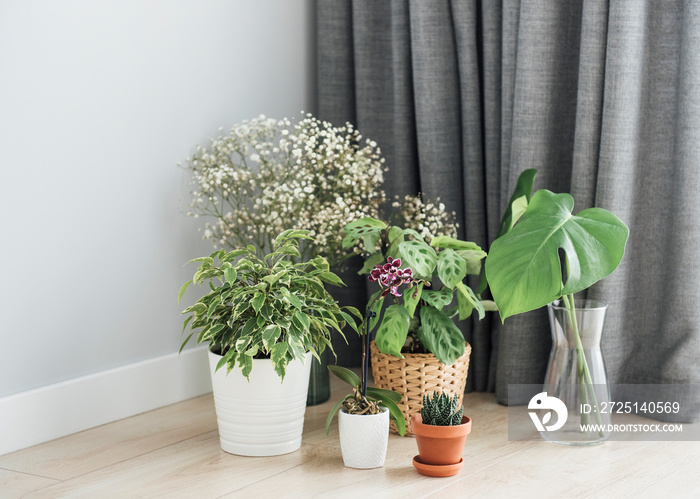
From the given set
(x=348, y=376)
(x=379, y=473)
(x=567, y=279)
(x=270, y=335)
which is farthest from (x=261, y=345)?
(x=567, y=279)

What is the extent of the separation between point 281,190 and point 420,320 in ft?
1.36

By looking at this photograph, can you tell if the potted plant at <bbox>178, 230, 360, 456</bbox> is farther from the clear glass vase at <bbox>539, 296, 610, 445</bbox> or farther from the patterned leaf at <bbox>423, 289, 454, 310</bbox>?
the clear glass vase at <bbox>539, 296, 610, 445</bbox>

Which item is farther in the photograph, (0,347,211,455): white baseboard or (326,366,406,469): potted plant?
(0,347,211,455): white baseboard

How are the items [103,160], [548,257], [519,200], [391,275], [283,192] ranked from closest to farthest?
[548,257]
[391,275]
[519,200]
[103,160]
[283,192]

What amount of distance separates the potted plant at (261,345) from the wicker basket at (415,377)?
0.15 metres

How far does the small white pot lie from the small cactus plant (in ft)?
0.24

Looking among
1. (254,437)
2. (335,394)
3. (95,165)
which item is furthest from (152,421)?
(95,165)

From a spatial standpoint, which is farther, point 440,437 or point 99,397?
point 99,397

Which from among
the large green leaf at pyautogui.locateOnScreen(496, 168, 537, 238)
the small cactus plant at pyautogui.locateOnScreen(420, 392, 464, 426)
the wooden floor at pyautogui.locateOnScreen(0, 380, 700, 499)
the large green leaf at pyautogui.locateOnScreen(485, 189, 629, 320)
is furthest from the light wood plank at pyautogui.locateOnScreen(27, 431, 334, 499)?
the large green leaf at pyautogui.locateOnScreen(496, 168, 537, 238)

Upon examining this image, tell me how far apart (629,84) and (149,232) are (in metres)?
1.08

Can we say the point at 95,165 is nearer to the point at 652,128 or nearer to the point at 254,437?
the point at 254,437

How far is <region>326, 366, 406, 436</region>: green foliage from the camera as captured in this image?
1.29 metres

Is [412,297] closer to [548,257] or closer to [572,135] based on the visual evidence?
[548,257]

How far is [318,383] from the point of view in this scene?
166 centimetres
